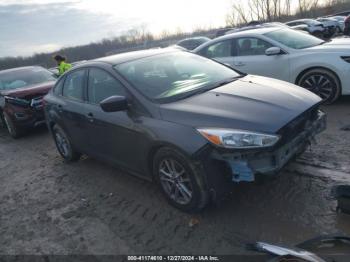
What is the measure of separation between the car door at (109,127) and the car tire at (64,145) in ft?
2.74

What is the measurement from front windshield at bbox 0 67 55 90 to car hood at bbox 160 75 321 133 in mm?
6436

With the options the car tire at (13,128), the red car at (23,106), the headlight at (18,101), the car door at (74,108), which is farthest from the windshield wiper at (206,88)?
the car tire at (13,128)

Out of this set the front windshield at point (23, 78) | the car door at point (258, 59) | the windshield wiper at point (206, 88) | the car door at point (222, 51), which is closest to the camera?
the windshield wiper at point (206, 88)

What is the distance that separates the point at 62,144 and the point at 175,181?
2925 mm

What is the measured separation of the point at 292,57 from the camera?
21.4 feet

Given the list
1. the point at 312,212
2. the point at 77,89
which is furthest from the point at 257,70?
the point at 312,212

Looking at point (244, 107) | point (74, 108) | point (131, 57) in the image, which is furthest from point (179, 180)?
point (74, 108)

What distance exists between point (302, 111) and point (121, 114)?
1963 mm

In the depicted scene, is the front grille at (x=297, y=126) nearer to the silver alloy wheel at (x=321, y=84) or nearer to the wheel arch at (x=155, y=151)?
the wheel arch at (x=155, y=151)

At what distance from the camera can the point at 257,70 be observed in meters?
7.08

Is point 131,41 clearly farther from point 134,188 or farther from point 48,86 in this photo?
point 134,188

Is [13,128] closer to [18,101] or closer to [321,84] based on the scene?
[18,101]

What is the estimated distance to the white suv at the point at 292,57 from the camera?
6074mm

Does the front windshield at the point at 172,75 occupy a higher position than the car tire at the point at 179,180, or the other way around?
the front windshield at the point at 172,75
